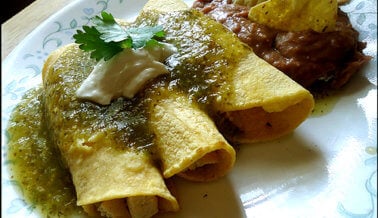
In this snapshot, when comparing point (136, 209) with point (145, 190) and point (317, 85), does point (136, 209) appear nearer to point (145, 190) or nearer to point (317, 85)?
point (145, 190)

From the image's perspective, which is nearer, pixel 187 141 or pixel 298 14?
pixel 187 141

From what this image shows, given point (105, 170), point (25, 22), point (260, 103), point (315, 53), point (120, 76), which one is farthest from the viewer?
point (25, 22)

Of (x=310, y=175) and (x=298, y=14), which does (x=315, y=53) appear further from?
(x=310, y=175)

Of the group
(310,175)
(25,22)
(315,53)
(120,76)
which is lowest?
(310,175)

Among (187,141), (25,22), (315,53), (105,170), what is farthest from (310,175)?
(25,22)

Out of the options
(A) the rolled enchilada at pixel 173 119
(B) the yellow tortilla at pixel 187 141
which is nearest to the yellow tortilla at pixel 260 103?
(A) the rolled enchilada at pixel 173 119

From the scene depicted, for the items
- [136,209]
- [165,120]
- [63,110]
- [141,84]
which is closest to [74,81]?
[63,110]
